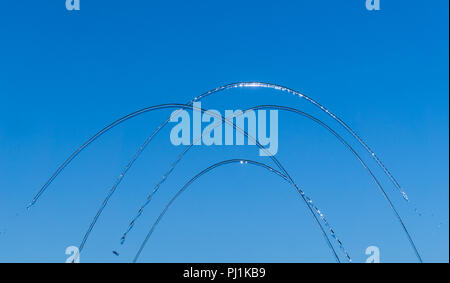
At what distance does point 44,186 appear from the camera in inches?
790

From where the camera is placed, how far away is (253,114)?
805 inches
